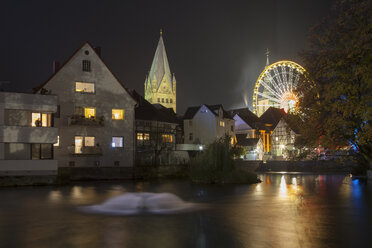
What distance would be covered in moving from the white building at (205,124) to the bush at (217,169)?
124 ft

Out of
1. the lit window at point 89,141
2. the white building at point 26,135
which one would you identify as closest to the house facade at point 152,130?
the lit window at point 89,141

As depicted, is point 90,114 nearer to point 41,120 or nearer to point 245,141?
point 41,120

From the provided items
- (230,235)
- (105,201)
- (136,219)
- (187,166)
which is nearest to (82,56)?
(187,166)

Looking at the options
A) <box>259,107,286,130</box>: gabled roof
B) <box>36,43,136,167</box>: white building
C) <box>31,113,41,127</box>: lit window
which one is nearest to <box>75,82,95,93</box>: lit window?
<box>36,43,136,167</box>: white building

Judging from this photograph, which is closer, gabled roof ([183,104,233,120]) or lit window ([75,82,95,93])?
lit window ([75,82,95,93])

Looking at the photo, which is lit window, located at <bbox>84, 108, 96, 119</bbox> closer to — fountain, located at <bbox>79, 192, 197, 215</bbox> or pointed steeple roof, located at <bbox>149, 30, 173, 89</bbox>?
fountain, located at <bbox>79, 192, 197, 215</bbox>

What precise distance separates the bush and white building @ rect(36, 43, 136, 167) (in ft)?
38.7

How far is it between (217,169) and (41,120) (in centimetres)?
1904

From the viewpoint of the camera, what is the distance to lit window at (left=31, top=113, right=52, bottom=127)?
40844mm

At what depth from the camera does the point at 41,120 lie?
136ft

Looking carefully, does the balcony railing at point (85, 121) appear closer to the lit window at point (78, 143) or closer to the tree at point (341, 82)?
the lit window at point (78, 143)

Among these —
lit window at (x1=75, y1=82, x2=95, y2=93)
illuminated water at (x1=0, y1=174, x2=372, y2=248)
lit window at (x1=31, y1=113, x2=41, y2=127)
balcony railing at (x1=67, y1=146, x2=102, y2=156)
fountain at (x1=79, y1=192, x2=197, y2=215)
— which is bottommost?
fountain at (x1=79, y1=192, x2=197, y2=215)

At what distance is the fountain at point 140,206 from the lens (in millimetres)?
19906

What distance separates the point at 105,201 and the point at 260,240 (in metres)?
14.1
